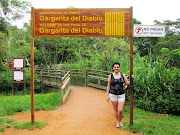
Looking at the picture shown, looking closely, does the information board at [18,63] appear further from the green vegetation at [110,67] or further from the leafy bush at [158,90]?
the leafy bush at [158,90]

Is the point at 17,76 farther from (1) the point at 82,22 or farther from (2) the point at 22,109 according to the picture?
(1) the point at 82,22

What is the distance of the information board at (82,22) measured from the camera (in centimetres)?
475

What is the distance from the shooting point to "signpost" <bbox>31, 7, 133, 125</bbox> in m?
4.75

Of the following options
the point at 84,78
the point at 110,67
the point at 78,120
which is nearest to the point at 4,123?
the point at 78,120

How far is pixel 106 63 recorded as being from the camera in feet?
40.7

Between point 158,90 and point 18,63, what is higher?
point 18,63

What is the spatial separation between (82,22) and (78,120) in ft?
8.79

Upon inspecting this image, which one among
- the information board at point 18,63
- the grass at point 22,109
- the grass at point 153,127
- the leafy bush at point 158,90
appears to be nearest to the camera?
the grass at point 153,127

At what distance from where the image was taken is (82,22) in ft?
15.8

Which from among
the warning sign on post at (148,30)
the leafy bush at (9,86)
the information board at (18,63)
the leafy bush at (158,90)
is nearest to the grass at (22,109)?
the leafy bush at (158,90)

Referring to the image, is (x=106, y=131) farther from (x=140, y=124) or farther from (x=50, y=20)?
(x=50, y=20)

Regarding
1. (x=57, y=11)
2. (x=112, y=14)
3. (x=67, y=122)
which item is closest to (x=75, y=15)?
(x=57, y=11)

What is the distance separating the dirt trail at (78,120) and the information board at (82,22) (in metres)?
2.29

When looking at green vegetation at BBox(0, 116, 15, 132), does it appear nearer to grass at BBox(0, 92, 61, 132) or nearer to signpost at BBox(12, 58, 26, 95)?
grass at BBox(0, 92, 61, 132)
